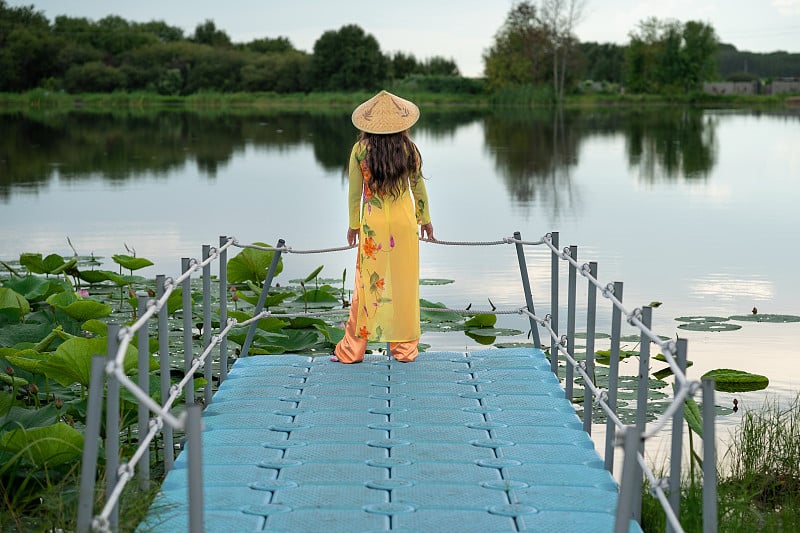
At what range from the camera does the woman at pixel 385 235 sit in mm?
5039

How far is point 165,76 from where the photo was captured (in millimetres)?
55750

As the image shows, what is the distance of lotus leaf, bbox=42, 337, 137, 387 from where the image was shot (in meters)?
4.04

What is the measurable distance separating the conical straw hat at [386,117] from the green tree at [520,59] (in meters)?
49.5

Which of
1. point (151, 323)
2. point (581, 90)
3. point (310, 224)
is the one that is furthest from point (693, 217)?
point (581, 90)

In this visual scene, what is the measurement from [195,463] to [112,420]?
0.60m

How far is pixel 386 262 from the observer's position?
509 centimetres

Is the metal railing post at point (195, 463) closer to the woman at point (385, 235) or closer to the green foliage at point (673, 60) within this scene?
the woman at point (385, 235)

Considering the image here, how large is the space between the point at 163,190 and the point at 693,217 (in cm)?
745

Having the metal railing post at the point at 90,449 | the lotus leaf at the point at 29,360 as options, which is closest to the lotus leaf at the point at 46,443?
the lotus leaf at the point at 29,360

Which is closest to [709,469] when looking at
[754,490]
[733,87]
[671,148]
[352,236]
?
[754,490]

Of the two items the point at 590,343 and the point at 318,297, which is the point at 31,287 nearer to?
the point at 318,297

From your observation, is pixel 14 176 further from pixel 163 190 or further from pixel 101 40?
pixel 101 40

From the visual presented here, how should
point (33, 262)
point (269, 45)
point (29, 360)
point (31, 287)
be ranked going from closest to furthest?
point (29, 360)
point (31, 287)
point (33, 262)
point (269, 45)

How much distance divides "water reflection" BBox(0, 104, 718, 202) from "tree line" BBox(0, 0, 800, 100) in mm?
14789
